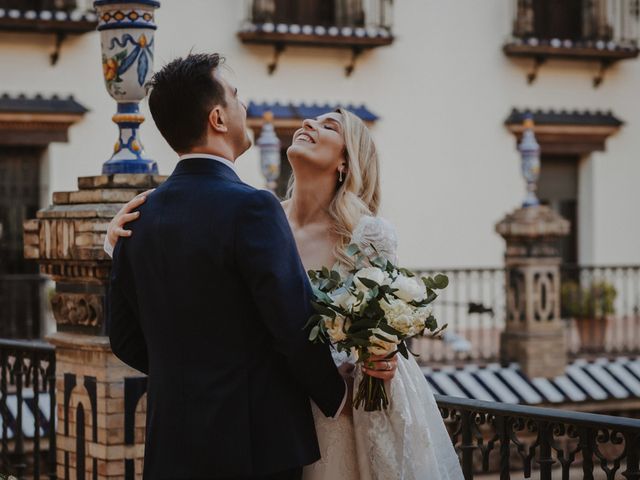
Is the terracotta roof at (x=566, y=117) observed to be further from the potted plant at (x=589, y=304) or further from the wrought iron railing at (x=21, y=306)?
the wrought iron railing at (x=21, y=306)

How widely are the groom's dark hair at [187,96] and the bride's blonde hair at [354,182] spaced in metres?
0.72

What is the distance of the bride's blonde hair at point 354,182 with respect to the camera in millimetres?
4219

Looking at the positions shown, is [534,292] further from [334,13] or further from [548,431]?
[548,431]

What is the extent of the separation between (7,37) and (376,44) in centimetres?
461

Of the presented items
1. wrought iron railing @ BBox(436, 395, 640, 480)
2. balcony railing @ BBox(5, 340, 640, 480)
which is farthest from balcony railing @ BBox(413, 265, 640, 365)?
wrought iron railing @ BBox(436, 395, 640, 480)

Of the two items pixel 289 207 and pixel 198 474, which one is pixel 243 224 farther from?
pixel 289 207

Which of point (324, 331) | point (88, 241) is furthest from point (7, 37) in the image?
point (324, 331)

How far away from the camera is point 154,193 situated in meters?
3.69

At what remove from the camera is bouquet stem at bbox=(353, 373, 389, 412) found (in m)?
3.76

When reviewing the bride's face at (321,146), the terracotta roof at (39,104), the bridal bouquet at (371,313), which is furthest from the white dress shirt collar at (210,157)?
the terracotta roof at (39,104)

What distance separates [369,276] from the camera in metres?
3.68

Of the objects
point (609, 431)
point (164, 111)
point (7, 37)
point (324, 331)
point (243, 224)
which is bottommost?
point (609, 431)

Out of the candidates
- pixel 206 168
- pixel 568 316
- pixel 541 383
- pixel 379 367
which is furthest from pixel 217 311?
pixel 568 316

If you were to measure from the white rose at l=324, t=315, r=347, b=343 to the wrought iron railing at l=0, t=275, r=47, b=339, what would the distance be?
37.2 feet
